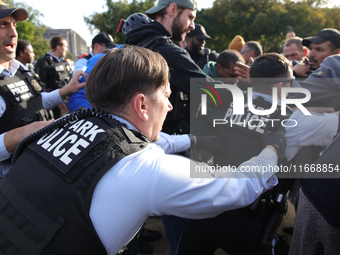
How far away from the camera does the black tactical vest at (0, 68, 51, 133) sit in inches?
79.4

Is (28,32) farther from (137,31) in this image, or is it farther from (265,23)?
(137,31)

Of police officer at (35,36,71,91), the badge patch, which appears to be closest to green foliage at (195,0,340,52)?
police officer at (35,36,71,91)

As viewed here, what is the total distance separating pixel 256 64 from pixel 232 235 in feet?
4.65

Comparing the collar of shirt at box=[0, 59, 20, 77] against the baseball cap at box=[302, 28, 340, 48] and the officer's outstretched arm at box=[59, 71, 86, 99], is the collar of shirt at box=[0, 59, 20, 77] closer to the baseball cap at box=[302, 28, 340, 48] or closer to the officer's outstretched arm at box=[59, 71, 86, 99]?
the officer's outstretched arm at box=[59, 71, 86, 99]

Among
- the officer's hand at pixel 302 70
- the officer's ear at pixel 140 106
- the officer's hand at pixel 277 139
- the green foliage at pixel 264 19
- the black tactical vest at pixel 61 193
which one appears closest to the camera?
the black tactical vest at pixel 61 193

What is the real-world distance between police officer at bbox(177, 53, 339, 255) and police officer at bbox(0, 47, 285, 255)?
646mm

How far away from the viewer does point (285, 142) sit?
1.73 m

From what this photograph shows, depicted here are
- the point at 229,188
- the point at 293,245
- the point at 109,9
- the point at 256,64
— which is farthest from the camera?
the point at 109,9

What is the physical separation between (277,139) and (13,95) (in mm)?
2122

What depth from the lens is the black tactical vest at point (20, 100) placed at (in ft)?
6.62

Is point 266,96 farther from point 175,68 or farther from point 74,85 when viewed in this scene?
point 74,85

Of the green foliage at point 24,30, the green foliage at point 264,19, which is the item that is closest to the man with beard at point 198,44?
the green foliage at point 264,19

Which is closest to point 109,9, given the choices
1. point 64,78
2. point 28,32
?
point 28,32

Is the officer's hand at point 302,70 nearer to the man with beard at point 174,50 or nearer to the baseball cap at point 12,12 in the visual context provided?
the man with beard at point 174,50
